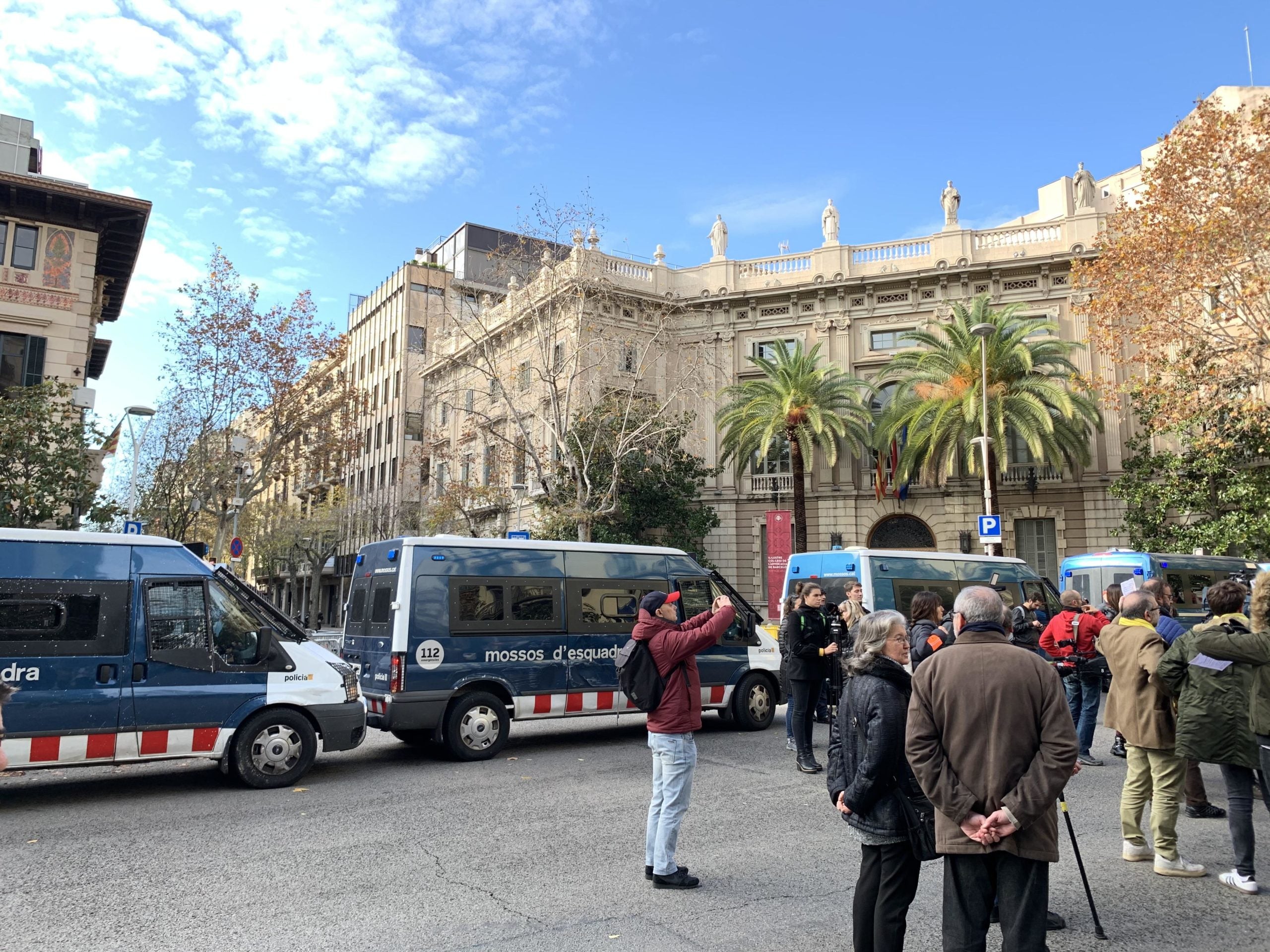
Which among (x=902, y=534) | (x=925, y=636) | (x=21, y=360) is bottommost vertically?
(x=925, y=636)

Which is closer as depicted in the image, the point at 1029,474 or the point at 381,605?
the point at 381,605

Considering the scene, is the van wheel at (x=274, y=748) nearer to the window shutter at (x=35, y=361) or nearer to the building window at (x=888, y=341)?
the window shutter at (x=35, y=361)

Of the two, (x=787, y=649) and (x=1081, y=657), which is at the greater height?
(x=787, y=649)

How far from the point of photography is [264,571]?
→ 220 ft

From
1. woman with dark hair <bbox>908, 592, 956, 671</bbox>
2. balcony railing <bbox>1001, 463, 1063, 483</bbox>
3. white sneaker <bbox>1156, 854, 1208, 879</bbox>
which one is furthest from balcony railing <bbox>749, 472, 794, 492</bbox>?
white sneaker <bbox>1156, 854, 1208, 879</bbox>

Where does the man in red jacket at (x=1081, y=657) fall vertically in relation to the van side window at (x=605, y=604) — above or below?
below

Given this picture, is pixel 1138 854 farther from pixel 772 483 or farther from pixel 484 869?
pixel 772 483

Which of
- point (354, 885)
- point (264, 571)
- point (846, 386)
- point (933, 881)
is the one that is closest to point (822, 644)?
point (933, 881)

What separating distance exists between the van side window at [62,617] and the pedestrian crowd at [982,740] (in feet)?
17.4

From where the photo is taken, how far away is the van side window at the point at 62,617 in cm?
771

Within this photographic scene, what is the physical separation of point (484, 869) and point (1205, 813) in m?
5.74

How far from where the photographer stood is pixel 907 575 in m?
15.3

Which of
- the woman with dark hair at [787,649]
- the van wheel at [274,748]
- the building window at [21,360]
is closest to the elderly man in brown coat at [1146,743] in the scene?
the woman with dark hair at [787,649]

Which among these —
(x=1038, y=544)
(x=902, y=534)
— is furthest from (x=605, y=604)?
(x=1038, y=544)
